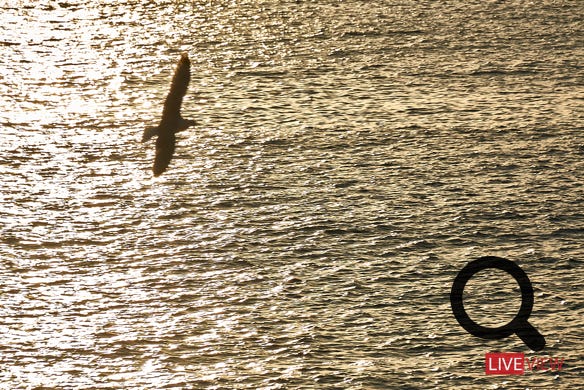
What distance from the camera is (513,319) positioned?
190cm

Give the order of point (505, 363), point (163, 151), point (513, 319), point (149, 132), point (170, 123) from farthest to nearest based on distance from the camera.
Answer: point (163, 151) → point (149, 132) → point (170, 123) → point (513, 319) → point (505, 363)

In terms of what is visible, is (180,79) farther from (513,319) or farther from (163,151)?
(163,151)

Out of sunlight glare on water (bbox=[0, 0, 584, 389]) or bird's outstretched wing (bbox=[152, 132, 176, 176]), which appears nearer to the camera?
sunlight glare on water (bbox=[0, 0, 584, 389])

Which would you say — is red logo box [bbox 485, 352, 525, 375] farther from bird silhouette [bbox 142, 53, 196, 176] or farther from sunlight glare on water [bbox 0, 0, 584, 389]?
bird silhouette [bbox 142, 53, 196, 176]

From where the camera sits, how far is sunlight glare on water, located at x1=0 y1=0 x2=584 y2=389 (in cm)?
180

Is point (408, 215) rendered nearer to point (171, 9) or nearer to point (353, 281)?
point (353, 281)

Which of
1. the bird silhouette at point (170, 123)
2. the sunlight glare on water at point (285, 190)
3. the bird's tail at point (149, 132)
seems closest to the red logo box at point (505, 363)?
the sunlight glare on water at point (285, 190)

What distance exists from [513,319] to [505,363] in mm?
141

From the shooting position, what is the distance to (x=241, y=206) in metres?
2.29

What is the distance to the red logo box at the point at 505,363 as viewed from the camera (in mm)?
1746

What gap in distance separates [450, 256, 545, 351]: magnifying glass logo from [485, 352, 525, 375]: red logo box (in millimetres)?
39

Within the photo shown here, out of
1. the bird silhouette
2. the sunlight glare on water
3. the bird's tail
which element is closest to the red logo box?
the sunlight glare on water

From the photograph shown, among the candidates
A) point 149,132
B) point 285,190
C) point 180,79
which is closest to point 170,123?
point 149,132

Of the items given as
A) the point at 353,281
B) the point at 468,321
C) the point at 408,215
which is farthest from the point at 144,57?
the point at 468,321
